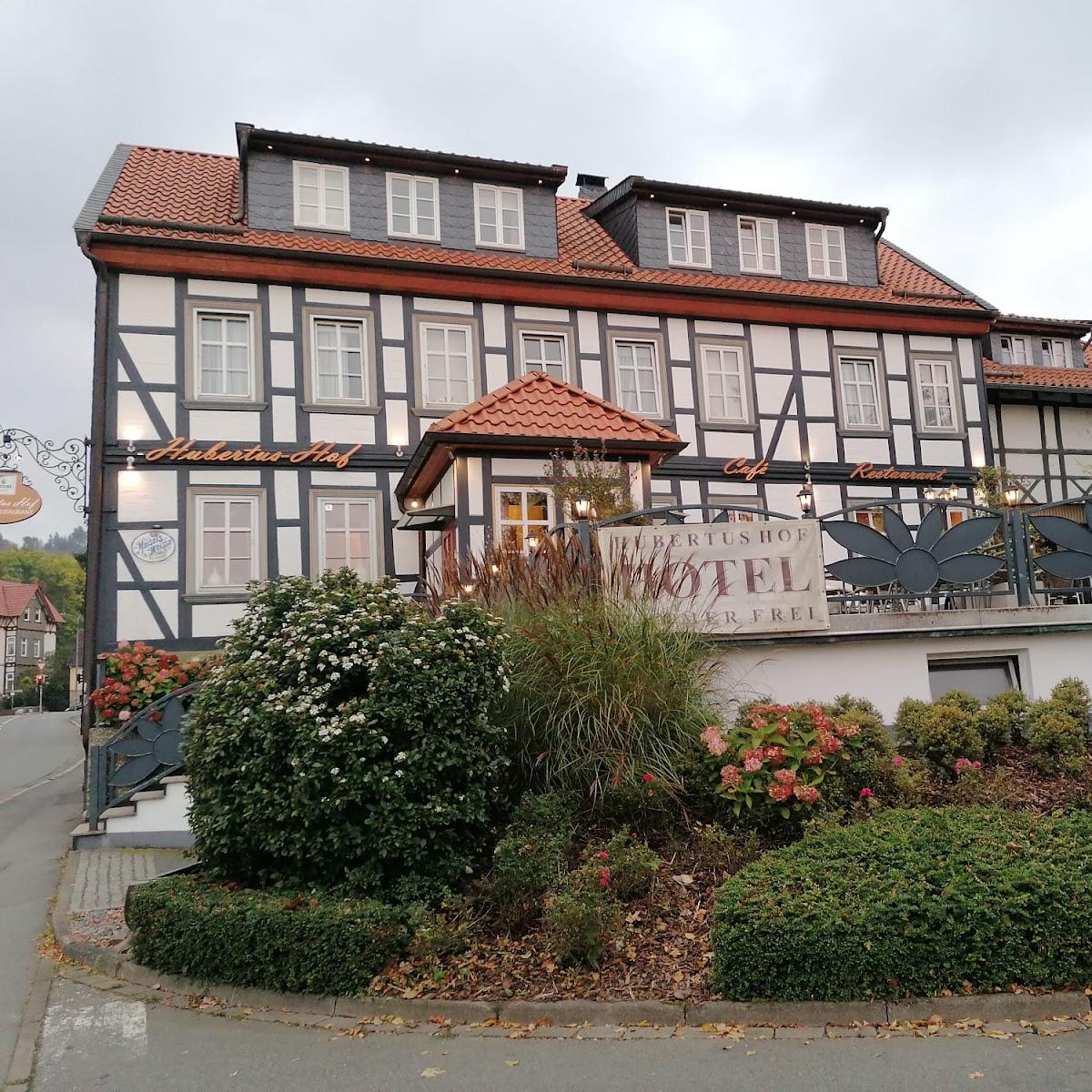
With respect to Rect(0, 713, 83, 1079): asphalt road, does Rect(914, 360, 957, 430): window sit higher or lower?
higher

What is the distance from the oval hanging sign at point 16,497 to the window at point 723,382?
33.4 feet

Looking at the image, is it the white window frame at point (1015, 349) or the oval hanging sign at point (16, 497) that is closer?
the oval hanging sign at point (16, 497)

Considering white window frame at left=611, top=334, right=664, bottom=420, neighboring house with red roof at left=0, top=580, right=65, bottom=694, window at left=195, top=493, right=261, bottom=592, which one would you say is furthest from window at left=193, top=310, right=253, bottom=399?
neighboring house with red roof at left=0, top=580, right=65, bottom=694

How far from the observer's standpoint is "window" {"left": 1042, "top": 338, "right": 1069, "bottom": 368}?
74.5 feet

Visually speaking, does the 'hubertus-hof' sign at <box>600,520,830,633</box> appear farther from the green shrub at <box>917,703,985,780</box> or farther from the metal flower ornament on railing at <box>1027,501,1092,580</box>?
the metal flower ornament on railing at <box>1027,501,1092,580</box>

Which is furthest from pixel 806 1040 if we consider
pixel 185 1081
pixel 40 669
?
pixel 40 669

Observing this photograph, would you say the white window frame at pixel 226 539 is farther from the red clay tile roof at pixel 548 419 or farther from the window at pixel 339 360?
the red clay tile roof at pixel 548 419

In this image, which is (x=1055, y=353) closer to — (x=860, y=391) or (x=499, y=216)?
(x=860, y=391)

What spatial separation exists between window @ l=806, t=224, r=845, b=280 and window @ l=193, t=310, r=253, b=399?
10126 millimetres

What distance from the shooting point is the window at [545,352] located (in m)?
16.9

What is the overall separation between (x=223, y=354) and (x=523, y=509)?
17.4ft

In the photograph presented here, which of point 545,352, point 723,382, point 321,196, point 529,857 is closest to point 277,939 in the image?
point 529,857

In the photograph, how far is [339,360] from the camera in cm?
1588

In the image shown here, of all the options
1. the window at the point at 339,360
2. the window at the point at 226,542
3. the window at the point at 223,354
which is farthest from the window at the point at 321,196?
the window at the point at 226,542
